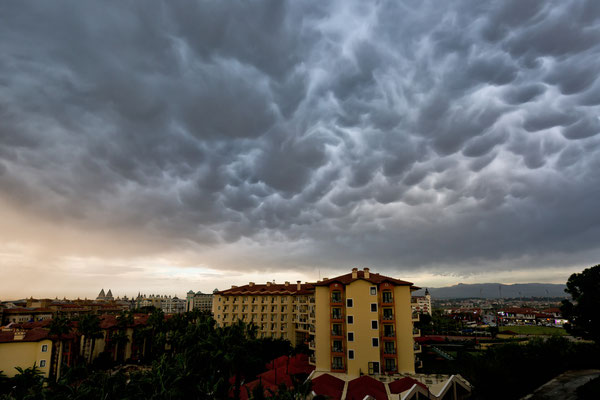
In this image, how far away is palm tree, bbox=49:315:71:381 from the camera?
5894 cm

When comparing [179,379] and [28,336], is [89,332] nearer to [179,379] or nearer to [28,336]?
[28,336]

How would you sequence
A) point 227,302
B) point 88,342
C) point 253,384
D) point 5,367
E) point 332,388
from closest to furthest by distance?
point 332,388 < point 253,384 < point 5,367 < point 88,342 < point 227,302

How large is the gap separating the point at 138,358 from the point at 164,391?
7198 cm

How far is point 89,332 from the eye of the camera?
6569 centimetres

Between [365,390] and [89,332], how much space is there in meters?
57.9

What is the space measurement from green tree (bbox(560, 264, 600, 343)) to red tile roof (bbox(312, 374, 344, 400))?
119 ft

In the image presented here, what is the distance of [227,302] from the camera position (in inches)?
3883

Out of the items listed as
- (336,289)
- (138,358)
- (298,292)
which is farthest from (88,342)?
(336,289)

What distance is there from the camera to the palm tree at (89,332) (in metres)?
65.3

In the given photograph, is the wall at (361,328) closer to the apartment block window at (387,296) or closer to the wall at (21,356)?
the apartment block window at (387,296)

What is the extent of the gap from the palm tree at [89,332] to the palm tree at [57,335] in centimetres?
353

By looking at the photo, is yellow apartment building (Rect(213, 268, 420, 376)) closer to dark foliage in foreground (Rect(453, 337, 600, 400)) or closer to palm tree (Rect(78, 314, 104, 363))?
dark foliage in foreground (Rect(453, 337, 600, 400))

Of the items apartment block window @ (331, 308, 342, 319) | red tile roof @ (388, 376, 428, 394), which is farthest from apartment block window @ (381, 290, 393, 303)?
red tile roof @ (388, 376, 428, 394)

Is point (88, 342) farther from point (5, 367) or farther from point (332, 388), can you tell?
point (332, 388)
